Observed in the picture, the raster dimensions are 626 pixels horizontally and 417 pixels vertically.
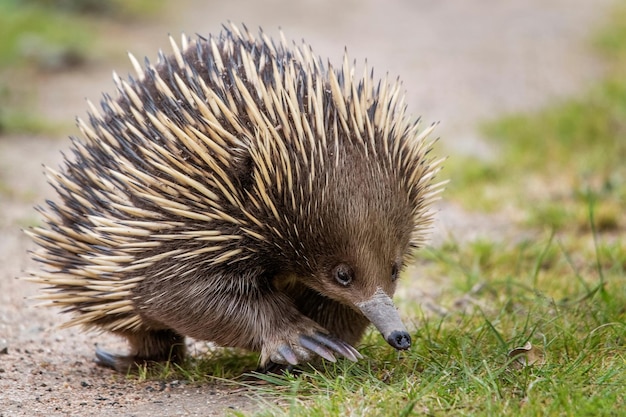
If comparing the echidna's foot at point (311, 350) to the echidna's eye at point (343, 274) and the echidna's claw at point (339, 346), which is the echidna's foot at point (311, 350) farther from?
the echidna's eye at point (343, 274)

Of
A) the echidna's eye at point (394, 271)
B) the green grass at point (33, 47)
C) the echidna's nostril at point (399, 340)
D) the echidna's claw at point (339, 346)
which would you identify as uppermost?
the echidna's eye at point (394, 271)

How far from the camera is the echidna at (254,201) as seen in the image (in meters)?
3.40

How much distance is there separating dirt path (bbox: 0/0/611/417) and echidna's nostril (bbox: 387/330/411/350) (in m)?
0.55

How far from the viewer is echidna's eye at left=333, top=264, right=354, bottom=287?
134 inches

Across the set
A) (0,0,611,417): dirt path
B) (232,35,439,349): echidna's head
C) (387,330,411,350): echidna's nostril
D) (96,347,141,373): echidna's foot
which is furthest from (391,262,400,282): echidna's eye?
(96,347,141,373): echidna's foot

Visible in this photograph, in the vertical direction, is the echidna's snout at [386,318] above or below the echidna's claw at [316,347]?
above

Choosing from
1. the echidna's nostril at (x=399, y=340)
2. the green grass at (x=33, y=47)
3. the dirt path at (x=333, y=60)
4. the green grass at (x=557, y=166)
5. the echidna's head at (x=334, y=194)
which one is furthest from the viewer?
the green grass at (x=33, y=47)

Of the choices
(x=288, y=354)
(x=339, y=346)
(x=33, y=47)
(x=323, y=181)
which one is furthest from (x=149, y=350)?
(x=33, y=47)

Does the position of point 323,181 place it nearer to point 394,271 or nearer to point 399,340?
point 394,271

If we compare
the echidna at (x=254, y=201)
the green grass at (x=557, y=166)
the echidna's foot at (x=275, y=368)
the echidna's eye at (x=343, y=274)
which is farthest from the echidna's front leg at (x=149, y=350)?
the green grass at (x=557, y=166)

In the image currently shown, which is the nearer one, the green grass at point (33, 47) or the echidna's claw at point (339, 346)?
the echidna's claw at point (339, 346)

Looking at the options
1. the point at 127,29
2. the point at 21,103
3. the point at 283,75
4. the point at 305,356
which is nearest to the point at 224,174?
the point at 283,75

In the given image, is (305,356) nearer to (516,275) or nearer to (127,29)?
(516,275)

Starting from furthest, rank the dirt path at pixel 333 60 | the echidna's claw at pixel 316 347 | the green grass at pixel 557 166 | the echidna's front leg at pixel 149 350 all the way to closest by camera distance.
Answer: the green grass at pixel 557 166
the echidna's front leg at pixel 149 350
the dirt path at pixel 333 60
the echidna's claw at pixel 316 347
